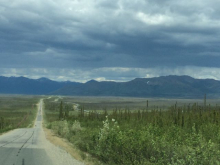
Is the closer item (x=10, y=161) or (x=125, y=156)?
(x=125, y=156)

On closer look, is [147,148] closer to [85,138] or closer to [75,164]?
[75,164]

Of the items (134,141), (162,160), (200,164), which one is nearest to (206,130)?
(134,141)

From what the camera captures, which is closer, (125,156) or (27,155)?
(125,156)

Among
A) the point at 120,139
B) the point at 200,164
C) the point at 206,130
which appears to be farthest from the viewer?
the point at 206,130

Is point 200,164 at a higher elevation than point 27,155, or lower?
higher

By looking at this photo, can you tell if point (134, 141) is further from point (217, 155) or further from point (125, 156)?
point (217, 155)

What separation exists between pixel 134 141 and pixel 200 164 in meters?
5.29

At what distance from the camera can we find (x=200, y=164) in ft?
32.8

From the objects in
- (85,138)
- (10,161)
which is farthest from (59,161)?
(85,138)

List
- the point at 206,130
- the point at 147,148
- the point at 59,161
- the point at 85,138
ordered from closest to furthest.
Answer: the point at 147,148, the point at 59,161, the point at 206,130, the point at 85,138

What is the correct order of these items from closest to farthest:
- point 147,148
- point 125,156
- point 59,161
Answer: point 147,148 → point 125,156 → point 59,161

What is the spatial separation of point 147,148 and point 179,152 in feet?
9.39

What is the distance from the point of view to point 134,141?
588 inches

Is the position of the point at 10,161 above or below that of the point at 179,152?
below
